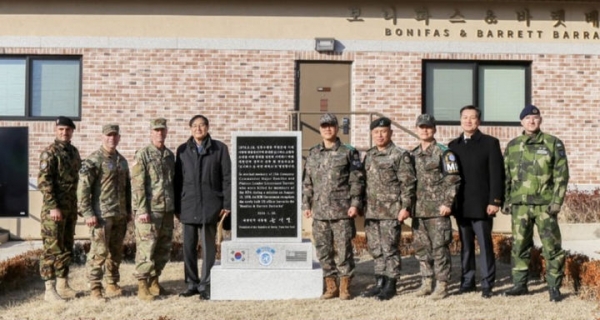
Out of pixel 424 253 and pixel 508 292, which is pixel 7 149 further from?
pixel 508 292

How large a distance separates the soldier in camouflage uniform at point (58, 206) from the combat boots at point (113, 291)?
1.27 ft

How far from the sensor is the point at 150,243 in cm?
760

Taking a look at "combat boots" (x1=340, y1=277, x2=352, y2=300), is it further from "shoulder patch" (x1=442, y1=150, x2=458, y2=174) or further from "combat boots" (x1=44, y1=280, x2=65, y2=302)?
"combat boots" (x1=44, y1=280, x2=65, y2=302)

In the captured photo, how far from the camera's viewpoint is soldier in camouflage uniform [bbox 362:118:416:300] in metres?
7.53

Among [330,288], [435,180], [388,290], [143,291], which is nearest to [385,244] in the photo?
[388,290]

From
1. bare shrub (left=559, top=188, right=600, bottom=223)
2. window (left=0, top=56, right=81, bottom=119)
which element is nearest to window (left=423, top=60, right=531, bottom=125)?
bare shrub (left=559, top=188, right=600, bottom=223)

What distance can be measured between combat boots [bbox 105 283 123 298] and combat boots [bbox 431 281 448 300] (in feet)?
11.4

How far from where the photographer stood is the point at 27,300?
7773 mm

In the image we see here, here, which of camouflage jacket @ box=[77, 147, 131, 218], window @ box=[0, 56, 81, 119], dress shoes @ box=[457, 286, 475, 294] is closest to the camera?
camouflage jacket @ box=[77, 147, 131, 218]

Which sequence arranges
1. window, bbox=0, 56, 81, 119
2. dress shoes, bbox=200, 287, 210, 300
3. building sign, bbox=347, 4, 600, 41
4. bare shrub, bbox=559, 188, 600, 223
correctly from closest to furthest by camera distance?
dress shoes, bbox=200, 287, 210, 300 → bare shrub, bbox=559, 188, 600, 223 → window, bbox=0, 56, 81, 119 → building sign, bbox=347, 4, 600, 41

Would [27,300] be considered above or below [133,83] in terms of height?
below

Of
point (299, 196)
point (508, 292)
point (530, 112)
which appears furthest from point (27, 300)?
point (530, 112)

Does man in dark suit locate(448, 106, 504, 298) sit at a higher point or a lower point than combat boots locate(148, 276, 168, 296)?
higher

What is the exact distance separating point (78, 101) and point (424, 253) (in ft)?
27.1
